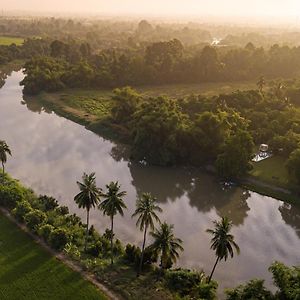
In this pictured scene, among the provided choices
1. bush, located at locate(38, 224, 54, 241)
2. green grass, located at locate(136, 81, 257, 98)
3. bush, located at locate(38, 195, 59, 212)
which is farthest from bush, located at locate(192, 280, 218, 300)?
green grass, located at locate(136, 81, 257, 98)

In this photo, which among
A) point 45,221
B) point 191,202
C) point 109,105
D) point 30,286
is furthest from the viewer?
point 109,105

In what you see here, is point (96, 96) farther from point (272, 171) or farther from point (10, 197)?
point (10, 197)

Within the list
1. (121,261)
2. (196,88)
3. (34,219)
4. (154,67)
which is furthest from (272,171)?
(154,67)

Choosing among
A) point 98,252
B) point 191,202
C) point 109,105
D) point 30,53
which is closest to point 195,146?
point 191,202

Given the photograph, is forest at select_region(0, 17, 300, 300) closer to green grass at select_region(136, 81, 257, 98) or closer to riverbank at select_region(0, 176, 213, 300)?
riverbank at select_region(0, 176, 213, 300)

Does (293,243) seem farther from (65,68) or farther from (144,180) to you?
(65,68)

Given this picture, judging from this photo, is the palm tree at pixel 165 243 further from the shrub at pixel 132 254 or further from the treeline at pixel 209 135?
the treeline at pixel 209 135
